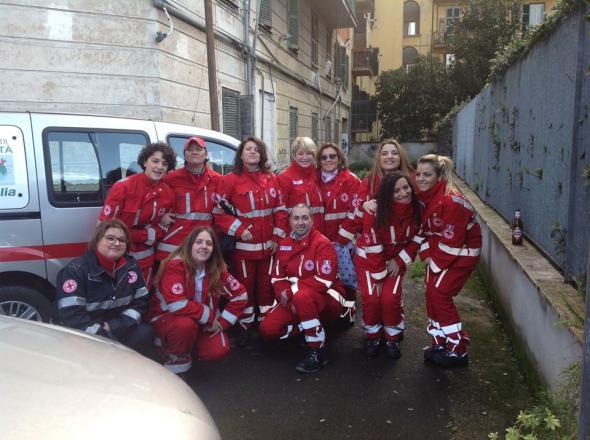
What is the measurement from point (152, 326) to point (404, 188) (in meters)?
2.16

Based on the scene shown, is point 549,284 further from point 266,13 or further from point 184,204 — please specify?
point 266,13

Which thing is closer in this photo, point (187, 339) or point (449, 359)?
point (187, 339)

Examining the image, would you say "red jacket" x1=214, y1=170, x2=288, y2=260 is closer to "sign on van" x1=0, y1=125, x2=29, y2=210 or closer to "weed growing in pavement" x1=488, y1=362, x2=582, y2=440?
"sign on van" x1=0, y1=125, x2=29, y2=210

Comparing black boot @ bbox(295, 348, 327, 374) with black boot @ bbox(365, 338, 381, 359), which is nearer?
black boot @ bbox(295, 348, 327, 374)

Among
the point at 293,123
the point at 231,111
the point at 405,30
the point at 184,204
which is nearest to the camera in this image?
the point at 184,204

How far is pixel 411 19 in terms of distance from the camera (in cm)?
3753

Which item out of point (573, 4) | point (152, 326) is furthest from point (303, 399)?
point (573, 4)

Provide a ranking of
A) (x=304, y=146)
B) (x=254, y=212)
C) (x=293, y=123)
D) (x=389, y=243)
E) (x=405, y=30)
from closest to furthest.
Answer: (x=389, y=243)
(x=254, y=212)
(x=304, y=146)
(x=293, y=123)
(x=405, y=30)

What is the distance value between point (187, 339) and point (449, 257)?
2.04 metres

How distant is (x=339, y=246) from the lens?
Result: 4918 mm

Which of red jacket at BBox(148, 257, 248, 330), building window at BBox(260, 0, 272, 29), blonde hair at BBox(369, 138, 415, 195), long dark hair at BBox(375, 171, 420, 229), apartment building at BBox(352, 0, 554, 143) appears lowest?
red jacket at BBox(148, 257, 248, 330)

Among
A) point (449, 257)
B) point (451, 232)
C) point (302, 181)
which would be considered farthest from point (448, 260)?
point (302, 181)

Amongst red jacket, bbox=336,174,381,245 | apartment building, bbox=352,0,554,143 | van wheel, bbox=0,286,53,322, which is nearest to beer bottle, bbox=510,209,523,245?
red jacket, bbox=336,174,381,245

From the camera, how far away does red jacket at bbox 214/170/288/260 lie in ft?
14.9
